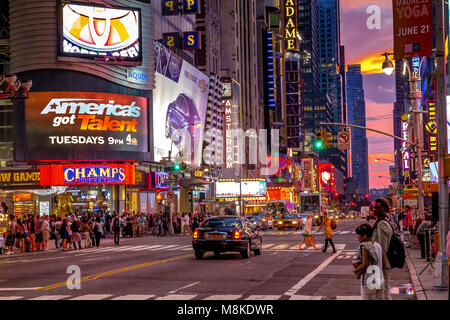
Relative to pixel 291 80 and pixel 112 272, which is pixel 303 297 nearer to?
pixel 112 272

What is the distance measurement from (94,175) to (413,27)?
41332 millimetres

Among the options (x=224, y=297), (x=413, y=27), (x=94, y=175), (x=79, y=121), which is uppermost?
(x=79, y=121)

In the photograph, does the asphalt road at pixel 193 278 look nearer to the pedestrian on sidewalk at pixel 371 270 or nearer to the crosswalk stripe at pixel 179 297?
the crosswalk stripe at pixel 179 297

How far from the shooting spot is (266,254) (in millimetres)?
28219

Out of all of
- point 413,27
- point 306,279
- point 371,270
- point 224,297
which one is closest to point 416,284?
point 306,279

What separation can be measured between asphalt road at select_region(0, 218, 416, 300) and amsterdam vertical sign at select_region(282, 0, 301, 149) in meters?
119

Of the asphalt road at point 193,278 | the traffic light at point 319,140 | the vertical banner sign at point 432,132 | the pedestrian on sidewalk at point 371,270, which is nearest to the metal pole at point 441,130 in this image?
the asphalt road at point 193,278

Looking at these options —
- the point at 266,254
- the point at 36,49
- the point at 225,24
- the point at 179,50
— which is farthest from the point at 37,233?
the point at 225,24

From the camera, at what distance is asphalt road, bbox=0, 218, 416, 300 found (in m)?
15.0

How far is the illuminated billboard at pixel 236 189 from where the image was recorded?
285 ft

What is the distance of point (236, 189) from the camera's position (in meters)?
87.4

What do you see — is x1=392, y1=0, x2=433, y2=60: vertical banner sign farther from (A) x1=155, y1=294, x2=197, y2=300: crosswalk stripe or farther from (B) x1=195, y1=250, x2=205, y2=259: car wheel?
(B) x1=195, y1=250, x2=205, y2=259: car wheel
